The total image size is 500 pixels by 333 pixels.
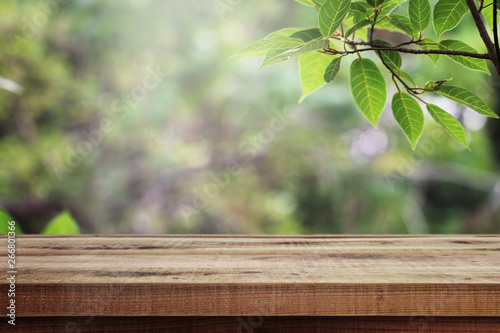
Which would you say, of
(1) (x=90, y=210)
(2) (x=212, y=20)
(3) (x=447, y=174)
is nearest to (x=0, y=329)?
(1) (x=90, y=210)

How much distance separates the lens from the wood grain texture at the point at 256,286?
256 millimetres

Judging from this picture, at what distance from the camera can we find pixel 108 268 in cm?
30

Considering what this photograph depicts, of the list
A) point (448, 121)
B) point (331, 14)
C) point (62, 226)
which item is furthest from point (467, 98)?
point (62, 226)

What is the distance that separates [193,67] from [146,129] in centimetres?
50

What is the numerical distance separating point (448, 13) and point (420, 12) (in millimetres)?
20

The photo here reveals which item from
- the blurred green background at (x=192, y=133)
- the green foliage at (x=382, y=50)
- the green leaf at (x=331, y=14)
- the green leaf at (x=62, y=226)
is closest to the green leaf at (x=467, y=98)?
the green foliage at (x=382, y=50)

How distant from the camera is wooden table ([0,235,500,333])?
0.84 feet

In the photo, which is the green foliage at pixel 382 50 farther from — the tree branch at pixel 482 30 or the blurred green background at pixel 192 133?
the blurred green background at pixel 192 133

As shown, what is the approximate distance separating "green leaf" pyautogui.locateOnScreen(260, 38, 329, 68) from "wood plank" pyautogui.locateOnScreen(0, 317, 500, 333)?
6.6 inches

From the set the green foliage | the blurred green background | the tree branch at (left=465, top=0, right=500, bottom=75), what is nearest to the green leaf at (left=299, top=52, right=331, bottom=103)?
the green foliage

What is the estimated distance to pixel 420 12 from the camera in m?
0.32

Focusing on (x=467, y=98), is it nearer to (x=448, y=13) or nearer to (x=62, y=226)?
(x=448, y=13)

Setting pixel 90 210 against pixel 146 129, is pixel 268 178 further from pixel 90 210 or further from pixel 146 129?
pixel 90 210

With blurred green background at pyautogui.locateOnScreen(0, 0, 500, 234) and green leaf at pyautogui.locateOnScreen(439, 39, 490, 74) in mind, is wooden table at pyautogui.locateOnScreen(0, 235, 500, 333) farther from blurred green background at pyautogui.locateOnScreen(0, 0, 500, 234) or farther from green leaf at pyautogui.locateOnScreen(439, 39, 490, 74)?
blurred green background at pyautogui.locateOnScreen(0, 0, 500, 234)
